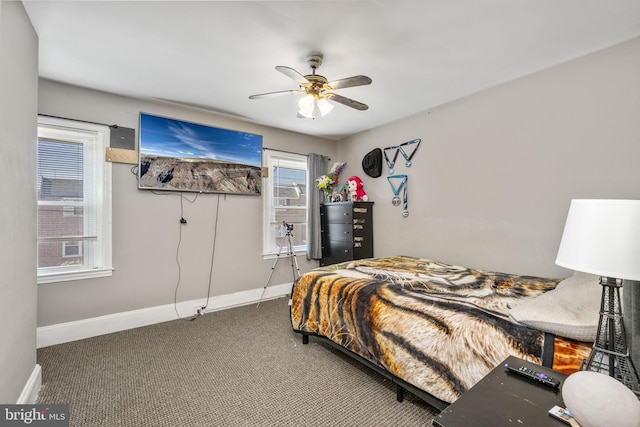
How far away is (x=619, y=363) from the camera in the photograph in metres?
0.98

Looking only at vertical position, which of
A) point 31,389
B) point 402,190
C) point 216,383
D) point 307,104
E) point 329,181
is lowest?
point 216,383

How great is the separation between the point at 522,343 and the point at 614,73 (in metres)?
2.30

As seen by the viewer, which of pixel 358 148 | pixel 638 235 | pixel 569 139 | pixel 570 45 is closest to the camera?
pixel 638 235

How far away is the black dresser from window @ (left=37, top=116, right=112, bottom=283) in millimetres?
2700

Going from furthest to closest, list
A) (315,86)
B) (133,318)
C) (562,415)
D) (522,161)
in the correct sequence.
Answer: (133,318) < (522,161) < (315,86) < (562,415)

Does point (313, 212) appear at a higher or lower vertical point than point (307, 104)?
lower

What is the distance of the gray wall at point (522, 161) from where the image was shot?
2170 millimetres

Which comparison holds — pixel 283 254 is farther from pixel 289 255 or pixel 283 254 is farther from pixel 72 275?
pixel 72 275

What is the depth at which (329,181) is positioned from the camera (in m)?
4.19

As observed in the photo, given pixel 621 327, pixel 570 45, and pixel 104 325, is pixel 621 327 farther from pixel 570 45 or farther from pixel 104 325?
pixel 104 325

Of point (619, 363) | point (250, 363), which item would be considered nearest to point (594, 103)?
point (619, 363)

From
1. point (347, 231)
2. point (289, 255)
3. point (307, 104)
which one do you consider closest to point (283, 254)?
point (289, 255)

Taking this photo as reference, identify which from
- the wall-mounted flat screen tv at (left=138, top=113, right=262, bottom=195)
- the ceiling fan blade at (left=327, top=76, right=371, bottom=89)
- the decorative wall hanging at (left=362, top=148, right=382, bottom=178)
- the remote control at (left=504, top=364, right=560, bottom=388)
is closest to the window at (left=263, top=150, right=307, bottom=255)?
the wall-mounted flat screen tv at (left=138, top=113, right=262, bottom=195)

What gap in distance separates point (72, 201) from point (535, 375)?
3.73 meters
